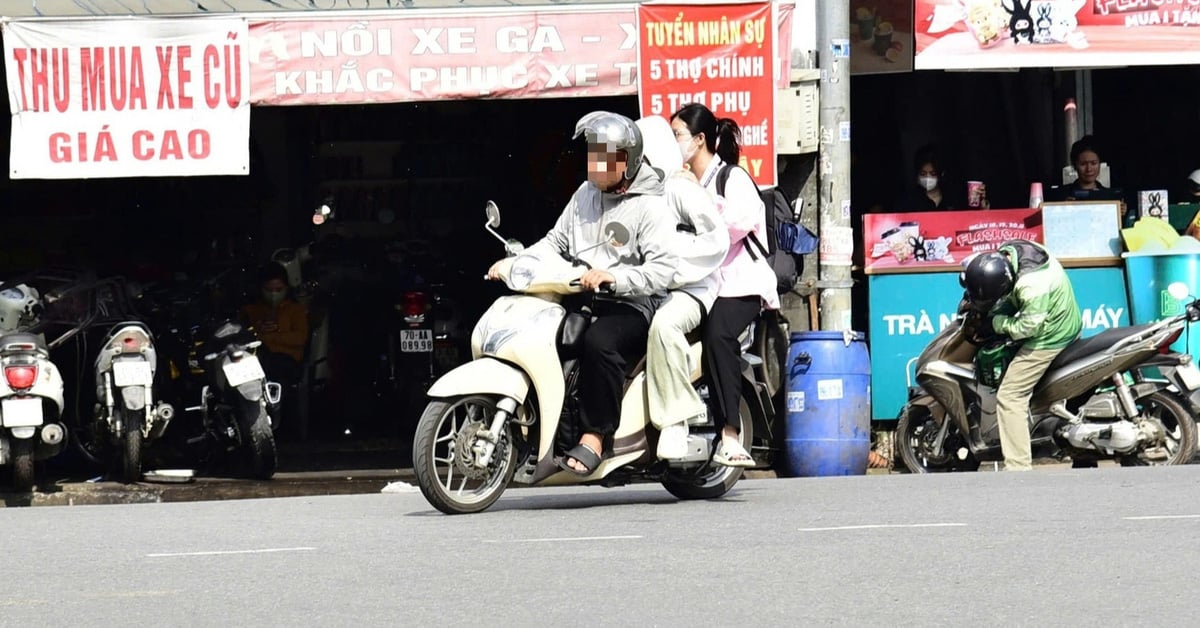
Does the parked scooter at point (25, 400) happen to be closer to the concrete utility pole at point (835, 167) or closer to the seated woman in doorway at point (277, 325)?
the seated woman in doorway at point (277, 325)

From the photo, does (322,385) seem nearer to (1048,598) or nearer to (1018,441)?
(1018,441)

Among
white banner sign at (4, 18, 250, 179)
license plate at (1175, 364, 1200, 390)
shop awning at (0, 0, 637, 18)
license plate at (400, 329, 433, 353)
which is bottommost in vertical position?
license plate at (1175, 364, 1200, 390)

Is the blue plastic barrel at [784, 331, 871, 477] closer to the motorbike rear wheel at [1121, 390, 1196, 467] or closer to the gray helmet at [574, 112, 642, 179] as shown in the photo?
the motorbike rear wheel at [1121, 390, 1196, 467]

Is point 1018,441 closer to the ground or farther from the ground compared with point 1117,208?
closer to the ground

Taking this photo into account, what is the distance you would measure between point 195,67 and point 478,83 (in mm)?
1855

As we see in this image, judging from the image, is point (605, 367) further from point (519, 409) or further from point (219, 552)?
point (219, 552)

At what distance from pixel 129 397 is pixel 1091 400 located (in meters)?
6.13

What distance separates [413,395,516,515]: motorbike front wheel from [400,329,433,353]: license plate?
595 cm

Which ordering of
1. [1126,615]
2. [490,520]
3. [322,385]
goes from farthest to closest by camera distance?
[322,385] < [490,520] < [1126,615]

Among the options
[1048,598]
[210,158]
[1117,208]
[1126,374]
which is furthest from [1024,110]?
[1048,598]

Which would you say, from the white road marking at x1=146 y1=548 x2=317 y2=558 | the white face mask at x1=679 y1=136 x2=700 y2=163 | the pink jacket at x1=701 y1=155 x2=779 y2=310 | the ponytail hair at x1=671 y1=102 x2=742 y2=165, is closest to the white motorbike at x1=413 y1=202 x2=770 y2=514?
the pink jacket at x1=701 y1=155 x2=779 y2=310

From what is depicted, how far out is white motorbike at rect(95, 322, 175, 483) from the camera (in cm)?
1229

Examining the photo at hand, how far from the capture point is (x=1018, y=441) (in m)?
12.1

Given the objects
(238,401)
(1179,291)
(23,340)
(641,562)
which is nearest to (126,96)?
(23,340)
